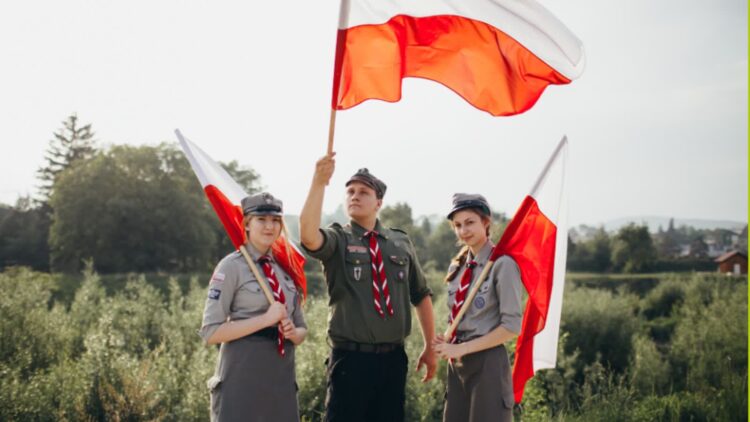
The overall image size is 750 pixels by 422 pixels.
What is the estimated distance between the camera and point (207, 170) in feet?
15.4

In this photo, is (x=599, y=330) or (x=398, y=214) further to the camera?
(x=398, y=214)

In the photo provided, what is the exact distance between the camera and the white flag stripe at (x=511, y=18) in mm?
4242

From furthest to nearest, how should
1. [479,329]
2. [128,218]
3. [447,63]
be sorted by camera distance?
[128,218], [447,63], [479,329]

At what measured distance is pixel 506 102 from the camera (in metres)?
4.47

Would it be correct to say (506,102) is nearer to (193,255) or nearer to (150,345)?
(150,345)

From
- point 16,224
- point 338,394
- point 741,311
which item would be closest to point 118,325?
point 338,394

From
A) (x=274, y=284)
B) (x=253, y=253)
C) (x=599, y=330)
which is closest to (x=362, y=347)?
(x=274, y=284)

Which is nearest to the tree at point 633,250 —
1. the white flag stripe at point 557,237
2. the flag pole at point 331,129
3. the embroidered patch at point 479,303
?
the white flag stripe at point 557,237

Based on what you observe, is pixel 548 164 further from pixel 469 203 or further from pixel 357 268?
pixel 357 268

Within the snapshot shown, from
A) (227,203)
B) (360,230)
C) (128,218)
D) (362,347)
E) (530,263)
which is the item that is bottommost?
(362,347)

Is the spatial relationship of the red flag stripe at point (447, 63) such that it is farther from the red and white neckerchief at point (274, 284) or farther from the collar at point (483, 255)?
the red and white neckerchief at point (274, 284)

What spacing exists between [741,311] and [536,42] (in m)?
23.2

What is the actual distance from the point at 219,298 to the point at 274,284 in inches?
15.0

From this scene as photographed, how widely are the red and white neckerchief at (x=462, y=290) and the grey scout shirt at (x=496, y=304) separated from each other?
0.04m
